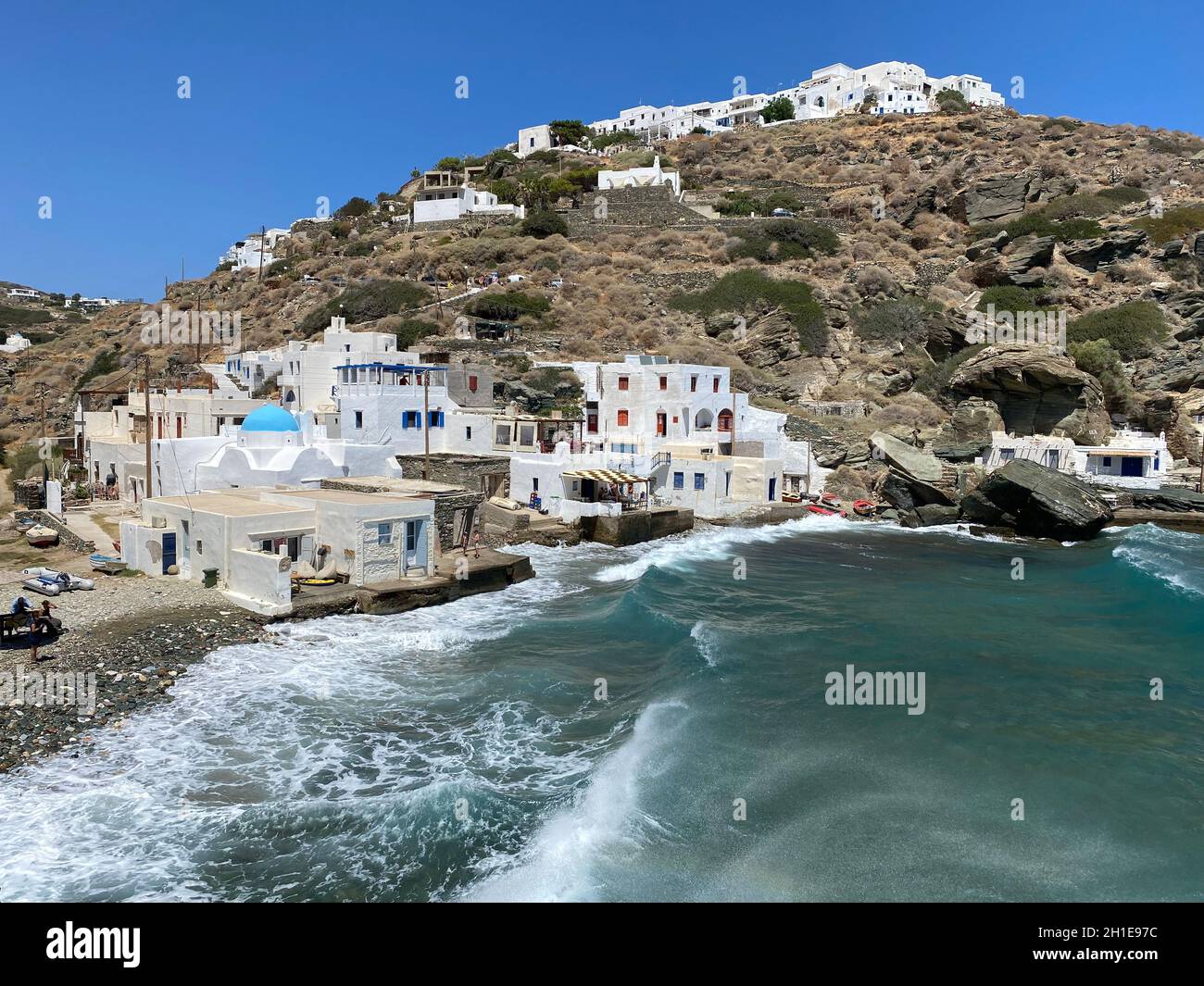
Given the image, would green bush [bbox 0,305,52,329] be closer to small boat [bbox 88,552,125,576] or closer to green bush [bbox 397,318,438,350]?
green bush [bbox 397,318,438,350]

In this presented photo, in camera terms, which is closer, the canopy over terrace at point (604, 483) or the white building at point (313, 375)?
the canopy over terrace at point (604, 483)

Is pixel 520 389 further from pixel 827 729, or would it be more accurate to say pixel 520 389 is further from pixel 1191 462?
pixel 1191 462

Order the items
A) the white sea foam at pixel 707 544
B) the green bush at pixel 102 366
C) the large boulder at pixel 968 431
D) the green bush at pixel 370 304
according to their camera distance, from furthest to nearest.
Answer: the green bush at pixel 370 304 < the green bush at pixel 102 366 < the large boulder at pixel 968 431 < the white sea foam at pixel 707 544

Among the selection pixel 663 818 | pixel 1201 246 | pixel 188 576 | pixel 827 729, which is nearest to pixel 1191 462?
pixel 1201 246

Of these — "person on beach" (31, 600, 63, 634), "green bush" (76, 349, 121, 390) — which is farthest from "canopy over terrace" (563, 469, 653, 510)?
"green bush" (76, 349, 121, 390)

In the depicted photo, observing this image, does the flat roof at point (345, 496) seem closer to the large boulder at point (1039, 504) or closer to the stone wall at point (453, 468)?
the stone wall at point (453, 468)

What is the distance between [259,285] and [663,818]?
269 ft

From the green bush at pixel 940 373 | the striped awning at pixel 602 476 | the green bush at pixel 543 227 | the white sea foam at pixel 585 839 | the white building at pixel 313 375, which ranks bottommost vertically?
the white sea foam at pixel 585 839

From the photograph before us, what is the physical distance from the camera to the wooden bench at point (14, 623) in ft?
53.7

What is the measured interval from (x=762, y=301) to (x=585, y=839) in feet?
190

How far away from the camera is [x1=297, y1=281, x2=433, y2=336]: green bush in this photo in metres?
65.1

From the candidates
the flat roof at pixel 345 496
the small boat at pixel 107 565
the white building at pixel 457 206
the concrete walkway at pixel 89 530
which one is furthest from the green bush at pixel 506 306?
the small boat at pixel 107 565

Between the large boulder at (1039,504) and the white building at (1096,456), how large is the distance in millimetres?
4769

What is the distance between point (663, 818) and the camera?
39.4ft
